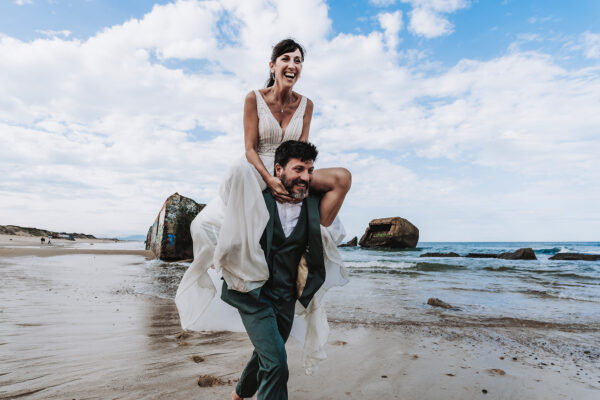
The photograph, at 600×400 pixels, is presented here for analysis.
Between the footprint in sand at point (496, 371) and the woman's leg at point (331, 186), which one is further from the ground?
the woman's leg at point (331, 186)

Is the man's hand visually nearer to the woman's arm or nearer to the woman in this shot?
the woman

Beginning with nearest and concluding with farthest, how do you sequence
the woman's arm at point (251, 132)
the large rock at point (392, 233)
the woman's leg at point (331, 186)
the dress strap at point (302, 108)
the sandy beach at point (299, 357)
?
the woman's leg at point (331, 186) < the woman's arm at point (251, 132) < the dress strap at point (302, 108) < the sandy beach at point (299, 357) < the large rock at point (392, 233)

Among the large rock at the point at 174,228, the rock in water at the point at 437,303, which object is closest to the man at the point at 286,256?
the rock in water at the point at 437,303

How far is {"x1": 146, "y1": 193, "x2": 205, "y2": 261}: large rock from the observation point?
13.9 meters

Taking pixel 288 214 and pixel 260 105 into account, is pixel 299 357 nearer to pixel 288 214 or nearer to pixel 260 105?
pixel 288 214

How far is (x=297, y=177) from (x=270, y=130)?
66 centimetres

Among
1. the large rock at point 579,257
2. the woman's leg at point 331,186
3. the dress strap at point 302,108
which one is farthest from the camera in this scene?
the large rock at point 579,257

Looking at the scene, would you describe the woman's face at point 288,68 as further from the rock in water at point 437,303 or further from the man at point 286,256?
the rock in water at point 437,303

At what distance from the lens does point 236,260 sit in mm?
2160

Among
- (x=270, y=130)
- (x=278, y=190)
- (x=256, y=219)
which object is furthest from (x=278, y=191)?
(x=270, y=130)

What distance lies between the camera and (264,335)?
2.10 meters

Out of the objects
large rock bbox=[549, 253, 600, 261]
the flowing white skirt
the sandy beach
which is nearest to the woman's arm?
the flowing white skirt

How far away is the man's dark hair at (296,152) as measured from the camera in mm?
2270

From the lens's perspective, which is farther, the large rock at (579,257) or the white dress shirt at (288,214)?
the large rock at (579,257)
